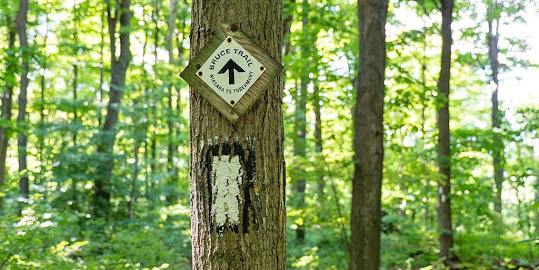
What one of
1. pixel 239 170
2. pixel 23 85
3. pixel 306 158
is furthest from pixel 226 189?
pixel 23 85

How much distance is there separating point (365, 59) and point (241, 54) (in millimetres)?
4427

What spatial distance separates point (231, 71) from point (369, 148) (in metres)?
4.27

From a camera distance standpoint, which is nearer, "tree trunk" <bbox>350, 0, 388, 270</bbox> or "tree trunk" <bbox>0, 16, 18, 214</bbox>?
"tree trunk" <bbox>350, 0, 388, 270</bbox>

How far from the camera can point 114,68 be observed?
532 inches

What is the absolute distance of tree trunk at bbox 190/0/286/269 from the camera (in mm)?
1771

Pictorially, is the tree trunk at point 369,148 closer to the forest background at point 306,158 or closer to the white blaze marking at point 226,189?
the forest background at point 306,158

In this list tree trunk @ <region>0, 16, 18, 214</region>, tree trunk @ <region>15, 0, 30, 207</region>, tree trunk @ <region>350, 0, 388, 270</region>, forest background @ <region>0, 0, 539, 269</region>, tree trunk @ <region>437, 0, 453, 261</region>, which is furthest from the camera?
tree trunk @ <region>15, 0, 30, 207</region>

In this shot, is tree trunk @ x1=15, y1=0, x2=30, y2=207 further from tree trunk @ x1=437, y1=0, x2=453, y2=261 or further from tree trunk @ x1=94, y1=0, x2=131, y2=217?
tree trunk @ x1=437, y1=0, x2=453, y2=261

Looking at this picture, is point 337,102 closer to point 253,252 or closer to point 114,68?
point 253,252

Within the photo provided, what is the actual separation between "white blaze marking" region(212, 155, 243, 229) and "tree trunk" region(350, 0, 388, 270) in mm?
4288

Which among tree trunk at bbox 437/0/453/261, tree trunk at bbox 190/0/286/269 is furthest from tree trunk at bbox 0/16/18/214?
tree trunk at bbox 437/0/453/261

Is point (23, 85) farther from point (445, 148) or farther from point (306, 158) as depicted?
point (445, 148)

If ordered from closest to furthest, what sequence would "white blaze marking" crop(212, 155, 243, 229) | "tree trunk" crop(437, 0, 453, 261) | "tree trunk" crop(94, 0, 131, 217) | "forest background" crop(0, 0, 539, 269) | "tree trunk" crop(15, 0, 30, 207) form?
1. "white blaze marking" crop(212, 155, 243, 229)
2. "forest background" crop(0, 0, 539, 269)
3. "tree trunk" crop(437, 0, 453, 261)
4. "tree trunk" crop(15, 0, 30, 207)
5. "tree trunk" crop(94, 0, 131, 217)

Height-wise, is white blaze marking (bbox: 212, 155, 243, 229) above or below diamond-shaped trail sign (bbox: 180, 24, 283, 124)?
below
